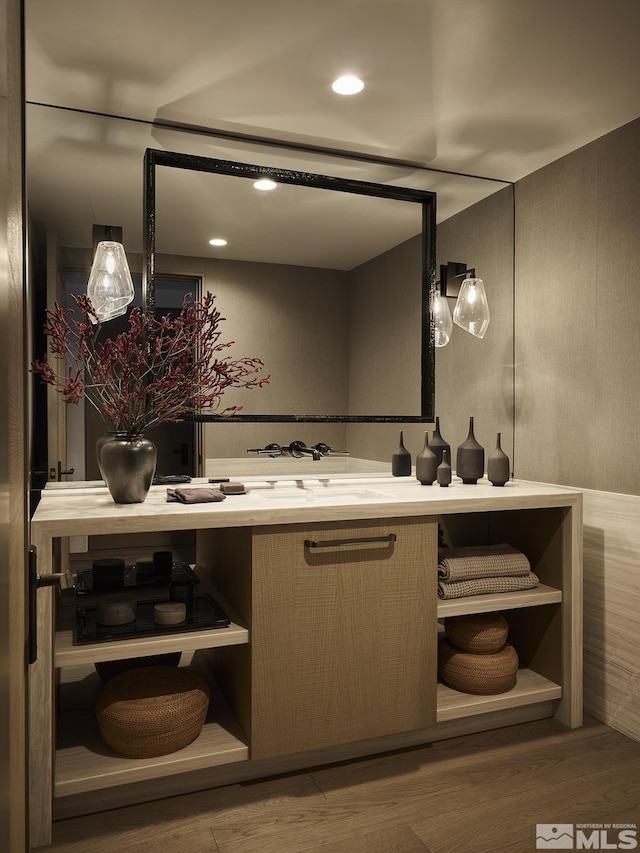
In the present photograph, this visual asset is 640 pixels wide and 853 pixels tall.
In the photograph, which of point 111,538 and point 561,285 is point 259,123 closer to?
point 561,285

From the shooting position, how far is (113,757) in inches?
69.1

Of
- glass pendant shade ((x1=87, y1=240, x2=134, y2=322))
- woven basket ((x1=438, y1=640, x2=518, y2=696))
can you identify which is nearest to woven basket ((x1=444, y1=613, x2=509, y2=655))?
woven basket ((x1=438, y1=640, x2=518, y2=696))

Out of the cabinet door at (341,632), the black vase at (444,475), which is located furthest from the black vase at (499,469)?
the cabinet door at (341,632)

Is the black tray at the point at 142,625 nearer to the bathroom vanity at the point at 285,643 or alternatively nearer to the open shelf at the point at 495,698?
the bathroom vanity at the point at 285,643

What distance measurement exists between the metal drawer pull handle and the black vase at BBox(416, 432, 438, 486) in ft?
1.85

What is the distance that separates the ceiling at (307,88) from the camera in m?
1.67

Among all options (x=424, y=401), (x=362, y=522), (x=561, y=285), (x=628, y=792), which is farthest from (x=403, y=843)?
(x=561, y=285)

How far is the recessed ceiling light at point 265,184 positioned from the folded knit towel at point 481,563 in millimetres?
1532

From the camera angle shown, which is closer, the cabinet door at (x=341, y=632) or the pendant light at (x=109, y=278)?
the cabinet door at (x=341, y=632)

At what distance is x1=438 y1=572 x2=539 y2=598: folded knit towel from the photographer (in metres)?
2.15

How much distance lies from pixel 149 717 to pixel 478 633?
116 centimetres

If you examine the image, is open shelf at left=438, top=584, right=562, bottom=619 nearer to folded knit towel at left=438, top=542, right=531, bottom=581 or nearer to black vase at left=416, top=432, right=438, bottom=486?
folded knit towel at left=438, top=542, right=531, bottom=581

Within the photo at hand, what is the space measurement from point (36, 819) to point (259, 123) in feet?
7.37

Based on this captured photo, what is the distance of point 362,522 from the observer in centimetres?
192
